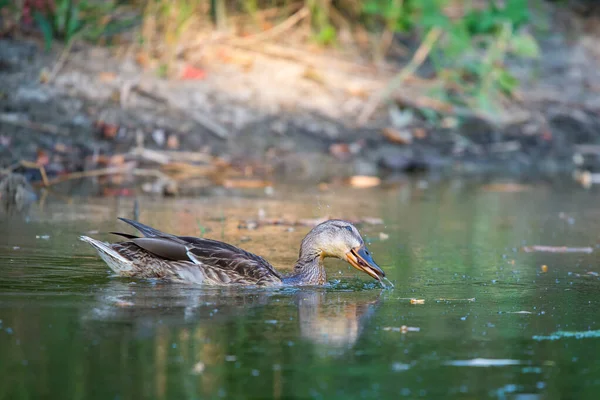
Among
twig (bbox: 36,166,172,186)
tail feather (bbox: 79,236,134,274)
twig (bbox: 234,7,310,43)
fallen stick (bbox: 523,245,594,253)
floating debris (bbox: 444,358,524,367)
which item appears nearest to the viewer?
floating debris (bbox: 444,358,524,367)

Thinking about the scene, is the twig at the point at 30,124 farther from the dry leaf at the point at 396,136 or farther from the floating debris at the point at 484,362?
the floating debris at the point at 484,362

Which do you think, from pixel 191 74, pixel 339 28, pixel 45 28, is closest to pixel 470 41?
pixel 339 28

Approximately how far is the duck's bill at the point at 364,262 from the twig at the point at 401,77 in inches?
331

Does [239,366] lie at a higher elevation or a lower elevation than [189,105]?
lower

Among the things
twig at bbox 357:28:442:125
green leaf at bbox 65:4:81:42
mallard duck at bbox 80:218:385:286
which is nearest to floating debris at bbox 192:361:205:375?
mallard duck at bbox 80:218:385:286

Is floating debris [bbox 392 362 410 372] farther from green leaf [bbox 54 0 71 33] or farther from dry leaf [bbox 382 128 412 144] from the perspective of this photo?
green leaf [bbox 54 0 71 33]

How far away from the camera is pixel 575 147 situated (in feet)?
56.0

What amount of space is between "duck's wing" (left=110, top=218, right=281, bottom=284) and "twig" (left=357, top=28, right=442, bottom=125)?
8.69 m

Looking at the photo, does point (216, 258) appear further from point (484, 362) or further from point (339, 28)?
point (339, 28)

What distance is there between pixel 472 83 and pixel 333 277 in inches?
396

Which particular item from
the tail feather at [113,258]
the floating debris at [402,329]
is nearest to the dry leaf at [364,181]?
the tail feather at [113,258]

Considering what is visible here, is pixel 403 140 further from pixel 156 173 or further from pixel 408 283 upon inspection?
pixel 408 283

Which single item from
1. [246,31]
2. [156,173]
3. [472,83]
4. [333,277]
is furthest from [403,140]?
[333,277]

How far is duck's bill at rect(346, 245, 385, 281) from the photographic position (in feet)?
25.9
